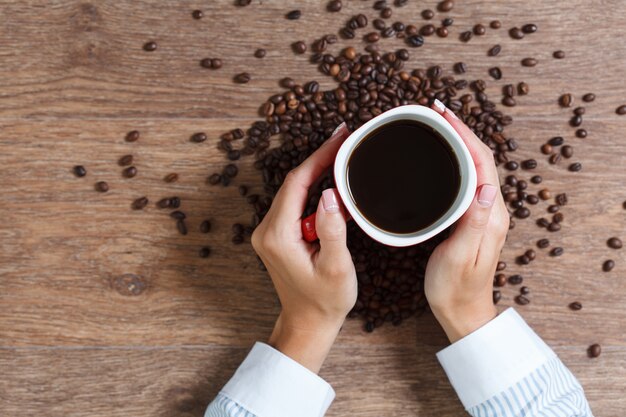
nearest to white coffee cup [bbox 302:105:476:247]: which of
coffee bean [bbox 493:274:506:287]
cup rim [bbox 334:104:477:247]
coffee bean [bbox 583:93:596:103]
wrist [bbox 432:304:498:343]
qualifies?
cup rim [bbox 334:104:477:247]

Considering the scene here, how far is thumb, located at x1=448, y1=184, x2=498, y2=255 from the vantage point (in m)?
0.93

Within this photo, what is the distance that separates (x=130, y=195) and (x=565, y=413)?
921 millimetres

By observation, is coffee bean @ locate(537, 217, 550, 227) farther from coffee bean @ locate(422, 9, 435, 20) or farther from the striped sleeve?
coffee bean @ locate(422, 9, 435, 20)

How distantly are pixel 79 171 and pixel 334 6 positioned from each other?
2.02 ft

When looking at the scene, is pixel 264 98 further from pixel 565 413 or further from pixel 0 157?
pixel 565 413

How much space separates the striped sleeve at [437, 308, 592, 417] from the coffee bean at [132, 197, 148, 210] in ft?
2.16

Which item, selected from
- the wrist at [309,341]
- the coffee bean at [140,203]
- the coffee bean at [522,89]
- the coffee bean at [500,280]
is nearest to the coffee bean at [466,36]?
the coffee bean at [522,89]

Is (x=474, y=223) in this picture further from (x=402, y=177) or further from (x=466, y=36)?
(x=466, y=36)

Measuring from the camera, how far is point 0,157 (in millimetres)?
1276

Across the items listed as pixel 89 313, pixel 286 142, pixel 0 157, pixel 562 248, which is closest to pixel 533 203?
pixel 562 248

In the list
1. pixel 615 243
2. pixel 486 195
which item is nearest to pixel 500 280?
pixel 615 243

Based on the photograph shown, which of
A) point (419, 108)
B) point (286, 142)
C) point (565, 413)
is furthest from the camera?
point (286, 142)

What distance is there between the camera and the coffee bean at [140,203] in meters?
1.25

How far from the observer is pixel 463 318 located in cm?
114
